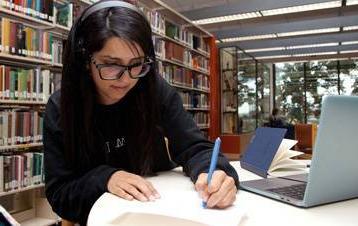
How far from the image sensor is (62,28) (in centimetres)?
313

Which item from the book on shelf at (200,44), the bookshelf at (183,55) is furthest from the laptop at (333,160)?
the book on shelf at (200,44)

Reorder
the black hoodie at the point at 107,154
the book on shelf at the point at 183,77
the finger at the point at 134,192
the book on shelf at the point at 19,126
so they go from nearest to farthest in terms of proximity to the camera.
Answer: the finger at the point at 134,192 → the black hoodie at the point at 107,154 → the book on shelf at the point at 19,126 → the book on shelf at the point at 183,77

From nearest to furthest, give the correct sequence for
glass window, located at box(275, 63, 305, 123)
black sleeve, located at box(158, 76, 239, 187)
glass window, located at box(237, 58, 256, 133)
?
1. black sleeve, located at box(158, 76, 239, 187)
2. glass window, located at box(237, 58, 256, 133)
3. glass window, located at box(275, 63, 305, 123)

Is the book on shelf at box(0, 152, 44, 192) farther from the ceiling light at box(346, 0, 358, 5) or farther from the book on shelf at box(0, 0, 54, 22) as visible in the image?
the ceiling light at box(346, 0, 358, 5)

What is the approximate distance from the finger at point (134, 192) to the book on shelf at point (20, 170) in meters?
2.08

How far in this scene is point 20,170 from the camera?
8.87ft

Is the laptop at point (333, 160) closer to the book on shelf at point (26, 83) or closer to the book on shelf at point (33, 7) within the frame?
the book on shelf at point (26, 83)

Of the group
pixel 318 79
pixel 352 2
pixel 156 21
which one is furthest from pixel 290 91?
pixel 156 21

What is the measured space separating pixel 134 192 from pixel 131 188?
1 centimetres

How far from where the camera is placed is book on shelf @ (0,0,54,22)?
2.67m

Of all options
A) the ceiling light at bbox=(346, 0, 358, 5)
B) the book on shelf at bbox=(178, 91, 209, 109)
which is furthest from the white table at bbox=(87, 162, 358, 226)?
the ceiling light at bbox=(346, 0, 358, 5)

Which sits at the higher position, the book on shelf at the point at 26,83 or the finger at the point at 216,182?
the book on shelf at the point at 26,83

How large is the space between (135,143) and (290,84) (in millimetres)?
12060

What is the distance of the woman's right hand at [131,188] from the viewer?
0.80 metres
